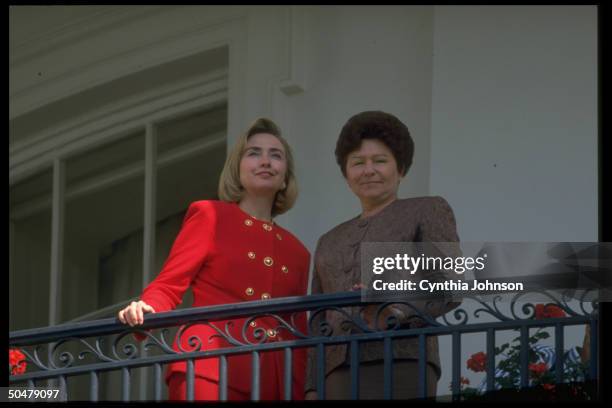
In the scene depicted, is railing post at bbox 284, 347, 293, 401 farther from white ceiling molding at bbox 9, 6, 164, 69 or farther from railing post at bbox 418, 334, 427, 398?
white ceiling molding at bbox 9, 6, 164, 69

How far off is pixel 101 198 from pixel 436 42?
243 cm

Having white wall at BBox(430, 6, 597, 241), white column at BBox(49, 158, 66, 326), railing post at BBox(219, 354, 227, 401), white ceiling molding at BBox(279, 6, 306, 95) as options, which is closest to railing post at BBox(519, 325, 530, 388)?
railing post at BBox(219, 354, 227, 401)

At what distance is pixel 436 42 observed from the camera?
33.6ft

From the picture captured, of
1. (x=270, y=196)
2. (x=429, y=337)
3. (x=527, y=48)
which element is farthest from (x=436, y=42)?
(x=429, y=337)

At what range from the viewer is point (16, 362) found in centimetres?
905

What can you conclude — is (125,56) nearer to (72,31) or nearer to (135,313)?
(72,31)

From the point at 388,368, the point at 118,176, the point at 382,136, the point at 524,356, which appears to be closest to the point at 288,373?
the point at 388,368

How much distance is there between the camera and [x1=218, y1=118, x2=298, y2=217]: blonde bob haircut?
9188mm

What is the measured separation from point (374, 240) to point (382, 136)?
0.54 meters

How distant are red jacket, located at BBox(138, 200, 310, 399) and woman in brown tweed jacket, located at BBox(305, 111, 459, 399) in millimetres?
116

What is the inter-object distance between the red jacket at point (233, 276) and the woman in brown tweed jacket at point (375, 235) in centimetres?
12
